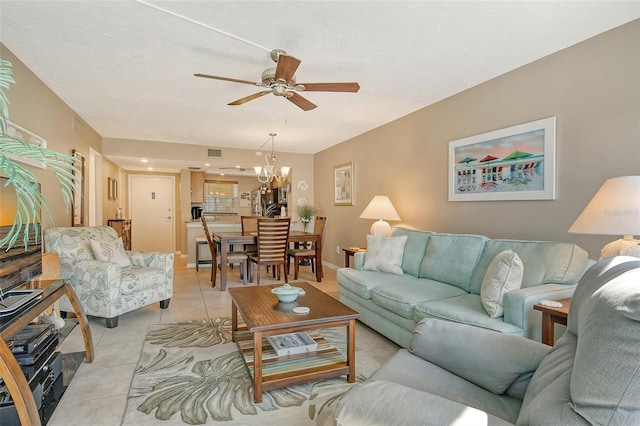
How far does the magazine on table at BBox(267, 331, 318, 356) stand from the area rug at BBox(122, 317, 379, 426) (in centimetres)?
25

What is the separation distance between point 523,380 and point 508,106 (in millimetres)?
2549

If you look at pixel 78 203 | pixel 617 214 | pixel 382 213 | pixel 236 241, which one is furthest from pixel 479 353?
pixel 78 203

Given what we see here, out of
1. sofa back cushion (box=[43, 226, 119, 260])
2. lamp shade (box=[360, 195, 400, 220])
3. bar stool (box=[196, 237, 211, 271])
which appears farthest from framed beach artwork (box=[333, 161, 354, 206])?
sofa back cushion (box=[43, 226, 119, 260])

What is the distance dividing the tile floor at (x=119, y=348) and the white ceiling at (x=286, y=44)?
7.65 feet

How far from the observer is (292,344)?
240 centimetres

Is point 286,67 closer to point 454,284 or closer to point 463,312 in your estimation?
point 463,312

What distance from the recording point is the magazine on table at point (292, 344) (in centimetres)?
233

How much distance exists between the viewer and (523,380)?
131cm

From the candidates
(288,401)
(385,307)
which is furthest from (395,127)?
(288,401)

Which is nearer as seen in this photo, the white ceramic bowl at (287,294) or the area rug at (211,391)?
the area rug at (211,391)

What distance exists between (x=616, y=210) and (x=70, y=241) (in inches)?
173

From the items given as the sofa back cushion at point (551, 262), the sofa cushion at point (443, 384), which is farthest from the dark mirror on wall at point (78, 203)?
the sofa back cushion at point (551, 262)

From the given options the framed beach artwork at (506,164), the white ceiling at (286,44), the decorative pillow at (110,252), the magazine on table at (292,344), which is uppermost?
A: the white ceiling at (286,44)

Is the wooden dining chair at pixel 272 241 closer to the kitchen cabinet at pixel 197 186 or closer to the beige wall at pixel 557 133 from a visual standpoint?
the beige wall at pixel 557 133
